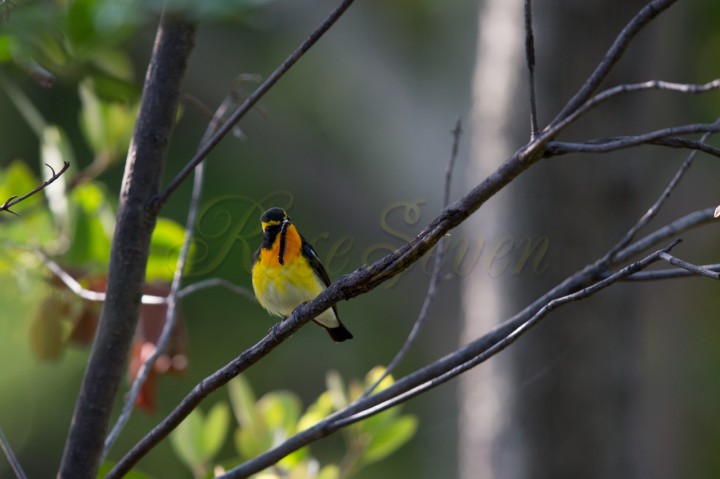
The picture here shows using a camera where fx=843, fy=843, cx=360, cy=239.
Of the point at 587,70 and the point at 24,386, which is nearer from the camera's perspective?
the point at 587,70

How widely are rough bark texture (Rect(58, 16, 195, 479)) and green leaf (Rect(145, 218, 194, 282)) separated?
81 cm

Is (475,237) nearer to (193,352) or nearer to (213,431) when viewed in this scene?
(213,431)

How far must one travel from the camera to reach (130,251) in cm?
179

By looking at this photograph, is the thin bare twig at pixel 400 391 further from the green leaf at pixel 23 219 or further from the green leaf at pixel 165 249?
the green leaf at pixel 23 219

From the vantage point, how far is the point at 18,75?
2414 millimetres

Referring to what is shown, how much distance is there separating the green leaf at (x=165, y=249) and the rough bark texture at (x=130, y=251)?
809mm

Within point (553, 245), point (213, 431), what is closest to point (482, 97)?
point (553, 245)

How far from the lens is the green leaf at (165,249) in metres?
2.64

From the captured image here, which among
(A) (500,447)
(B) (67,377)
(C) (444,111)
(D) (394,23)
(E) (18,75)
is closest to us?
(E) (18,75)

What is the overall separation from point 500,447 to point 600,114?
5.40 feet

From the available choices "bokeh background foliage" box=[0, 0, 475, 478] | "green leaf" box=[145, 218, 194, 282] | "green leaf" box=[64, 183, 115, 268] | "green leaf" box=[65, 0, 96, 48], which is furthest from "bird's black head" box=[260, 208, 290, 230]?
"green leaf" box=[65, 0, 96, 48]

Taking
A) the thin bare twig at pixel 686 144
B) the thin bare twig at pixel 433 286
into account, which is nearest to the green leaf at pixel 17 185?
the thin bare twig at pixel 433 286

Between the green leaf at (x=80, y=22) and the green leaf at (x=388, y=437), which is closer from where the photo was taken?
the green leaf at (x=80, y=22)

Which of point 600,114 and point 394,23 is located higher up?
point 394,23
